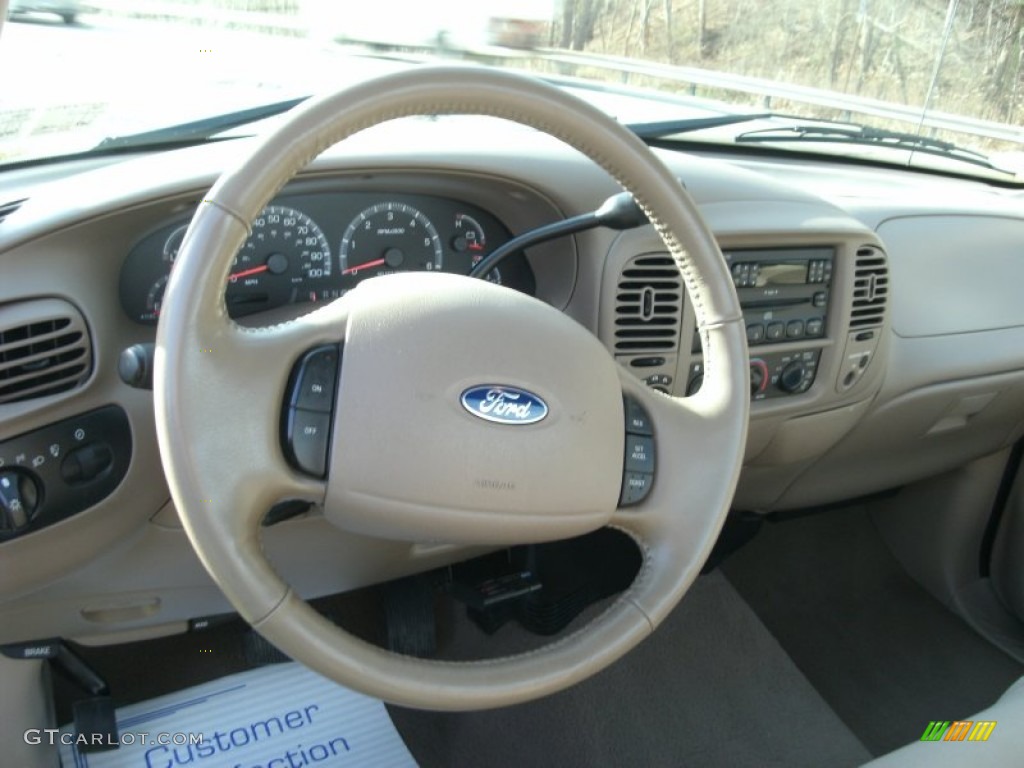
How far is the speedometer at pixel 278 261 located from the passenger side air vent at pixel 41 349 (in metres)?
0.22

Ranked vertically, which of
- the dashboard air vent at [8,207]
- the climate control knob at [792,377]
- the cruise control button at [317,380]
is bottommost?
the climate control knob at [792,377]

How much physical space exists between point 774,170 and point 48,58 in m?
1.51

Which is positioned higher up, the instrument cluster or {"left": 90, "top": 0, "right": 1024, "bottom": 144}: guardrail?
{"left": 90, "top": 0, "right": 1024, "bottom": 144}: guardrail

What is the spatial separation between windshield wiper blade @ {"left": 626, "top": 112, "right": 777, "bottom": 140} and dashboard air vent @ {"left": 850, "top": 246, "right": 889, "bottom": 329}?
1.55ft

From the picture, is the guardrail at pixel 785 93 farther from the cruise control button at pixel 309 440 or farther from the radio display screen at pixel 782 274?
the cruise control button at pixel 309 440

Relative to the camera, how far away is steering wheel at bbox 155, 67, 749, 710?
3.24 feet

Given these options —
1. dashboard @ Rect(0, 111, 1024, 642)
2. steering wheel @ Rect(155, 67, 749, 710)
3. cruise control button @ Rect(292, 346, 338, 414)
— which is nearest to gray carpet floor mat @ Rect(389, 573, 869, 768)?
dashboard @ Rect(0, 111, 1024, 642)

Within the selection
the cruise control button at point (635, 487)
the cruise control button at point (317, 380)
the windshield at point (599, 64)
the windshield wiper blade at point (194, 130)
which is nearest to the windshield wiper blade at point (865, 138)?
the windshield at point (599, 64)

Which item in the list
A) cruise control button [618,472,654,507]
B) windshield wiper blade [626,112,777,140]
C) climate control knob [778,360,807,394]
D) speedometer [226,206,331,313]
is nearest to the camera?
cruise control button [618,472,654,507]

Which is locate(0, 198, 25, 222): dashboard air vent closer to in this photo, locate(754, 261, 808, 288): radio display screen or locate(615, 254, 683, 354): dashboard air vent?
locate(615, 254, 683, 354): dashboard air vent

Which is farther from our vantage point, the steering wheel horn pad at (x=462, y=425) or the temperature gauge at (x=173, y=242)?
the temperature gauge at (x=173, y=242)

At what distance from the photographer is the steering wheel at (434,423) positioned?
99cm

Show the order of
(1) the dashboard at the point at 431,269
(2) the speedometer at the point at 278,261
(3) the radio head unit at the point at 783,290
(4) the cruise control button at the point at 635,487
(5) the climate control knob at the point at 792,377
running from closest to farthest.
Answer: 1. (4) the cruise control button at the point at 635,487
2. (1) the dashboard at the point at 431,269
3. (2) the speedometer at the point at 278,261
4. (3) the radio head unit at the point at 783,290
5. (5) the climate control knob at the point at 792,377

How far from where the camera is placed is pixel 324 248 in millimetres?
1509
